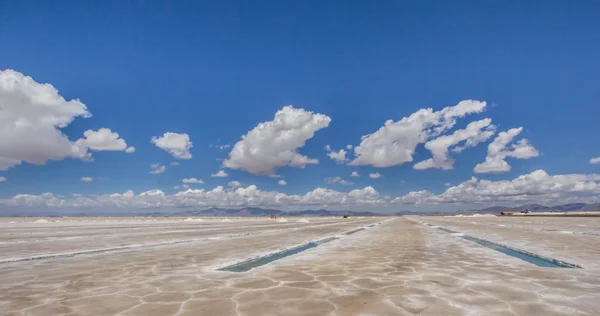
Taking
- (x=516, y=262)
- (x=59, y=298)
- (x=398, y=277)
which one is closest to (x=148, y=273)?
(x=59, y=298)

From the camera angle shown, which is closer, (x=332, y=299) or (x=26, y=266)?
(x=332, y=299)

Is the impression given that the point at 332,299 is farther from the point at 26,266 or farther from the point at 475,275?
the point at 26,266

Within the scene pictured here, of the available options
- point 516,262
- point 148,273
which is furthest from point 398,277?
point 148,273

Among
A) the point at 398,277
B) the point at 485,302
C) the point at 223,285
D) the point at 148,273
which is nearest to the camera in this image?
the point at 485,302

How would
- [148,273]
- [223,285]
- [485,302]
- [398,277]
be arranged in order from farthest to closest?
1. [148,273]
2. [398,277]
3. [223,285]
4. [485,302]

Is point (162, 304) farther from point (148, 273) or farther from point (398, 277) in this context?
point (398, 277)

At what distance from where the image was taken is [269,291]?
5.40m

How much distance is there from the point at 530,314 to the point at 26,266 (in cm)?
1086

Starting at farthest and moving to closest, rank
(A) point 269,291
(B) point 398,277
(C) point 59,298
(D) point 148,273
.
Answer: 1. (D) point 148,273
2. (B) point 398,277
3. (A) point 269,291
4. (C) point 59,298

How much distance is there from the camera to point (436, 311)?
424cm

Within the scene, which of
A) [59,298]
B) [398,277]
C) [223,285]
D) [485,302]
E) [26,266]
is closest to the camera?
[485,302]

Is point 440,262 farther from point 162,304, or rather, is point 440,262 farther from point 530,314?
point 162,304

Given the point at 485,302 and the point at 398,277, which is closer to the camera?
the point at 485,302

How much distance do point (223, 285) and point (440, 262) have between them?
5.80m
